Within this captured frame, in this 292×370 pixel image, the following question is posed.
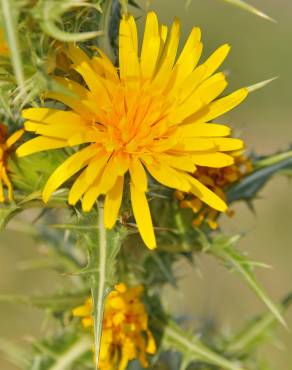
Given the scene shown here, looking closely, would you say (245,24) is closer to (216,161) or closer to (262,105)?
(262,105)

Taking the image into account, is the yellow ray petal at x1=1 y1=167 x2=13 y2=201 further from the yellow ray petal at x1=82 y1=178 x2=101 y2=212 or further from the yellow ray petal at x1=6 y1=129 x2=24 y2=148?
the yellow ray petal at x1=82 y1=178 x2=101 y2=212

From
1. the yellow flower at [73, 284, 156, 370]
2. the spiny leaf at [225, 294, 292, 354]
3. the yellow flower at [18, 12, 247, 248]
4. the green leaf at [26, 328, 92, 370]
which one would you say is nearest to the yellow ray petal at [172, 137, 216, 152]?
the yellow flower at [18, 12, 247, 248]

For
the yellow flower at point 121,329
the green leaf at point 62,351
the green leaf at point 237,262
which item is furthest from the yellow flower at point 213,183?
the green leaf at point 62,351

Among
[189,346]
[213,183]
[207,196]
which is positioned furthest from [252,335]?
[207,196]

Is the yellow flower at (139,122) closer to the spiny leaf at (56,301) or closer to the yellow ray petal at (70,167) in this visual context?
the yellow ray petal at (70,167)

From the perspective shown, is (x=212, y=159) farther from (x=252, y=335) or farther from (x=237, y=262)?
(x=252, y=335)
